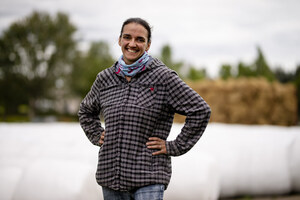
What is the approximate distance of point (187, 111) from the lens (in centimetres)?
230

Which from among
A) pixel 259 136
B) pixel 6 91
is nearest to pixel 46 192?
pixel 259 136

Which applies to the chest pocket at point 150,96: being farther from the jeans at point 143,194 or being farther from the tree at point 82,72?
the tree at point 82,72

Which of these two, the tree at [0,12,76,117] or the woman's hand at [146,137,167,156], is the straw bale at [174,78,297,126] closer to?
the woman's hand at [146,137,167,156]

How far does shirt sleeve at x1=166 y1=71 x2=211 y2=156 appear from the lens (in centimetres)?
229

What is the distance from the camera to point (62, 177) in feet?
12.5

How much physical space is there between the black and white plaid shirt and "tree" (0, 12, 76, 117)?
1148 inches

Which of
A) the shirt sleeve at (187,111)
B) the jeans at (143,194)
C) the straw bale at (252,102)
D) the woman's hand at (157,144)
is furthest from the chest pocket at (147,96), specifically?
the straw bale at (252,102)

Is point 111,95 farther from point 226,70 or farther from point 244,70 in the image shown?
point 226,70

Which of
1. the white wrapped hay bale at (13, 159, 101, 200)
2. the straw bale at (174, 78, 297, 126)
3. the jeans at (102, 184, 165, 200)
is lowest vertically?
the straw bale at (174, 78, 297, 126)

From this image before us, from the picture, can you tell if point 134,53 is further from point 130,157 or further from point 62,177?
point 62,177

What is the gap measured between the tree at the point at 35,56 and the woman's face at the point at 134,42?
95.5 feet

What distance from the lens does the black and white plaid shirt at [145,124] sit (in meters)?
2.23

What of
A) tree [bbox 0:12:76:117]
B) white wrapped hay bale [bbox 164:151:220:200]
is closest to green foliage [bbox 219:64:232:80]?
tree [bbox 0:12:76:117]

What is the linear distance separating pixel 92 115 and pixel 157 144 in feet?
2.29
